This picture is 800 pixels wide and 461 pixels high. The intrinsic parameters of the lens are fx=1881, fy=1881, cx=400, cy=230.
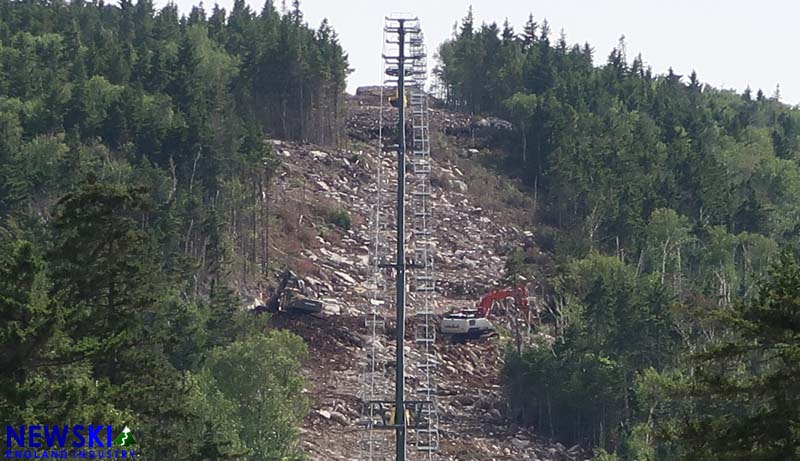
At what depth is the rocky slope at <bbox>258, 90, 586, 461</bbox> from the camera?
6184 cm

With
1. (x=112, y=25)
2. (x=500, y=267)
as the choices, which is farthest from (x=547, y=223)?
(x=112, y=25)

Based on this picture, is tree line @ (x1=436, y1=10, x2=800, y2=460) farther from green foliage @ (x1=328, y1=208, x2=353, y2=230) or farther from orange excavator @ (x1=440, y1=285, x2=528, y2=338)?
green foliage @ (x1=328, y1=208, x2=353, y2=230)

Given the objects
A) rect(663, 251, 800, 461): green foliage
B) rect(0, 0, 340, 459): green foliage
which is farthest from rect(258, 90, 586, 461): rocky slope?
rect(663, 251, 800, 461): green foliage

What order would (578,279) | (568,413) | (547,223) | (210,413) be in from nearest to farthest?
(210,413) → (568,413) → (578,279) → (547,223)

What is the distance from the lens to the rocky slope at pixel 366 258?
61844 mm

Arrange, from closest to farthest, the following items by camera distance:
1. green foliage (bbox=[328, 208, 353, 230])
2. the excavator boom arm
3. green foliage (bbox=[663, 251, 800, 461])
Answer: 1. green foliage (bbox=[663, 251, 800, 461])
2. the excavator boom arm
3. green foliage (bbox=[328, 208, 353, 230])

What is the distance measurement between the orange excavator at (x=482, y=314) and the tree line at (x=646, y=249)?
1.72m

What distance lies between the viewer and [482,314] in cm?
7294

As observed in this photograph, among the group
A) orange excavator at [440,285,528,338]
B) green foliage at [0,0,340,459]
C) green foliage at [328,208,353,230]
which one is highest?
green foliage at [0,0,340,459]

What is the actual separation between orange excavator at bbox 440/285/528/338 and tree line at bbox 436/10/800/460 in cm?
172

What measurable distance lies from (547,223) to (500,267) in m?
10.7

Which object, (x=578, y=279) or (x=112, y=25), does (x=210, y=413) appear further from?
(x=112, y=25)

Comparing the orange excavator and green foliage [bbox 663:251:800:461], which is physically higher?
green foliage [bbox 663:251:800:461]

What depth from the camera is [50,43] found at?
344 ft
